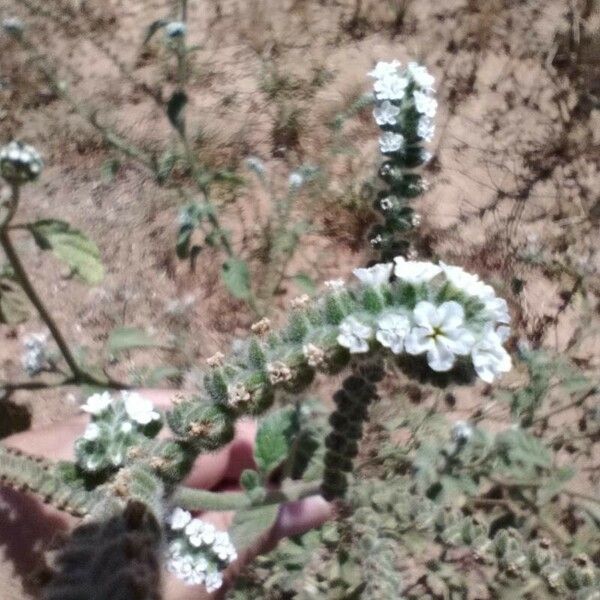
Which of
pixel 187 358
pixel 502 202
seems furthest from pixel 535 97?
pixel 187 358

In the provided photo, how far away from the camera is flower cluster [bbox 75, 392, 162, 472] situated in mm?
1464

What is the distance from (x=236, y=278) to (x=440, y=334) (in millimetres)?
1445

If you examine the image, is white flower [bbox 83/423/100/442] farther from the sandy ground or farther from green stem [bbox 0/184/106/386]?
the sandy ground

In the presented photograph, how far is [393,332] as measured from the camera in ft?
3.94

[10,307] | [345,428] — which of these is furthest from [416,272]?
[10,307]

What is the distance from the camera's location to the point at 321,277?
10.9 feet

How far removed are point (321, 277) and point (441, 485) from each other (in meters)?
1.27

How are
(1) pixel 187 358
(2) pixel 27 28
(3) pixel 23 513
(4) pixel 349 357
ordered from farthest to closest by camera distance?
(2) pixel 27 28, (1) pixel 187 358, (3) pixel 23 513, (4) pixel 349 357

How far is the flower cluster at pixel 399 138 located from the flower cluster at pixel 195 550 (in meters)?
0.71

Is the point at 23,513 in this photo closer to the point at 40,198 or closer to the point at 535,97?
the point at 40,198

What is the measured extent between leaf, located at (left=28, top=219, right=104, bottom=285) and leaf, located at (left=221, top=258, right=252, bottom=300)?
0.76 m

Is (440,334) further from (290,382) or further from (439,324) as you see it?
(290,382)

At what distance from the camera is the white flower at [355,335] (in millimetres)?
1224

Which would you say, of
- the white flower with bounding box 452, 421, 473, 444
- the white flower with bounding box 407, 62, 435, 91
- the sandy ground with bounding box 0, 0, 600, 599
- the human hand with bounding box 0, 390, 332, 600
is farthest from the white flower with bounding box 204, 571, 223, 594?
the sandy ground with bounding box 0, 0, 600, 599
